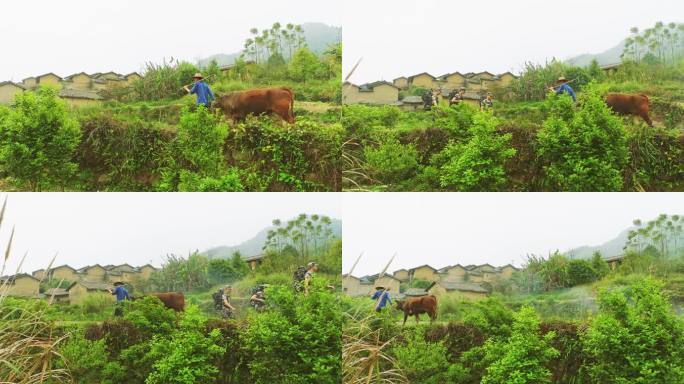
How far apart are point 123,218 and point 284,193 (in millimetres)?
1431

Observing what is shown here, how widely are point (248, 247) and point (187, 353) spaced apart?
102 cm

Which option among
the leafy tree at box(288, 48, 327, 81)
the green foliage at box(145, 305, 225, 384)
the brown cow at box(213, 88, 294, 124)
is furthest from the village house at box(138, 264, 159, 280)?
the leafy tree at box(288, 48, 327, 81)

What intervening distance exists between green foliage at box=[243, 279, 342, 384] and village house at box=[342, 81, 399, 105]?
1.60 m

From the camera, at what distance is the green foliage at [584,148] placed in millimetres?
6207

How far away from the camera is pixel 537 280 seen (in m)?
6.29

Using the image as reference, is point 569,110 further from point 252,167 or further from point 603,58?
point 252,167

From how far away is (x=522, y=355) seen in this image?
608cm

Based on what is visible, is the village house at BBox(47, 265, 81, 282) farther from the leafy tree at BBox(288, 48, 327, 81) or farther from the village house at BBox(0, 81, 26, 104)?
the leafy tree at BBox(288, 48, 327, 81)

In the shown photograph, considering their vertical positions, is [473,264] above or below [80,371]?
above

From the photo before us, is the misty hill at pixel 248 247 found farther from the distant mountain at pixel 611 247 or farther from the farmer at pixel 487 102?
the distant mountain at pixel 611 247

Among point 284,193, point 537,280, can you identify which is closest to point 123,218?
point 284,193

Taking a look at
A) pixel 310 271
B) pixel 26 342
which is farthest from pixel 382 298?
pixel 26 342

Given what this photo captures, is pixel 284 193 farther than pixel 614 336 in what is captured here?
Yes

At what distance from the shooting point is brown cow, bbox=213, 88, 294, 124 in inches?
257
